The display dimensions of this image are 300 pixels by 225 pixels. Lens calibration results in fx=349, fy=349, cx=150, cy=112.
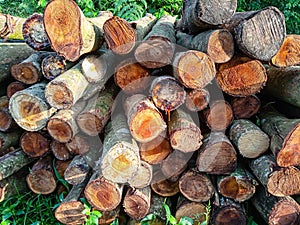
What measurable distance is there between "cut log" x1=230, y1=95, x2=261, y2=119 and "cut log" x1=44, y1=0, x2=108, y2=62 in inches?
45.6

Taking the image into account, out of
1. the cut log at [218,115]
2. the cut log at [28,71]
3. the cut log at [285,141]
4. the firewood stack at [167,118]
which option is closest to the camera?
the cut log at [285,141]

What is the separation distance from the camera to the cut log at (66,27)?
225 centimetres

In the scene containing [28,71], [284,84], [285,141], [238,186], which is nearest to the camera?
[285,141]

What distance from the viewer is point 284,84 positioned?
104 inches

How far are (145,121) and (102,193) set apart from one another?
572 mm

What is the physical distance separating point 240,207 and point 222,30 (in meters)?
1.20

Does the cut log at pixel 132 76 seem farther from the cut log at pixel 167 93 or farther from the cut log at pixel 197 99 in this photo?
the cut log at pixel 197 99

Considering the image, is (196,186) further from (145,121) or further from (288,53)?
(288,53)

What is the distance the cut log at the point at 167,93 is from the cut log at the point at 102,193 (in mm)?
607

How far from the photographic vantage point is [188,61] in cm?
224

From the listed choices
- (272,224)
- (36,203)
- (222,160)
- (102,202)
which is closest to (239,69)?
(222,160)

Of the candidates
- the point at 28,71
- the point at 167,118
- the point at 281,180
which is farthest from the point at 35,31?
the point at 281,180

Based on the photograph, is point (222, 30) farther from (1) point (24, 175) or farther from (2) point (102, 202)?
(1) point (24, 175)

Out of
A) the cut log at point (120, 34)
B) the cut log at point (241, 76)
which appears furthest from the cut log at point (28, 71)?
the cut log at point (241, 76)
